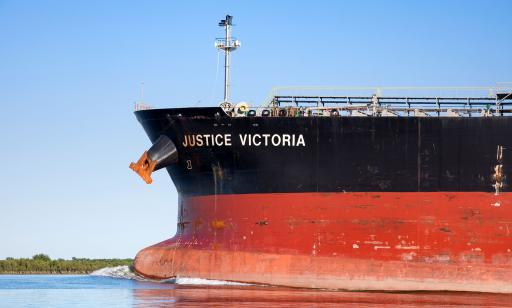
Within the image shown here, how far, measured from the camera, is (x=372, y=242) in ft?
85.8

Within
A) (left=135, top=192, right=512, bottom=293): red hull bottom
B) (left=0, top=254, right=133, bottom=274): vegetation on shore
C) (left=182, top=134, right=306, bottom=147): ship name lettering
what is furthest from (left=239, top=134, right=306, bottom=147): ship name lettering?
(left=0, top=254, right=133, bottom=274): vegetation on shore

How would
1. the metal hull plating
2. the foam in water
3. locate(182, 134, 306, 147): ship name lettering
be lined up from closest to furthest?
the metal hull plating, locate(182, 134, 306, 147): ship name lettering, the foam in water

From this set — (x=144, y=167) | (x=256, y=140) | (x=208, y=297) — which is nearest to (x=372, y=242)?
(x=256, y=140)

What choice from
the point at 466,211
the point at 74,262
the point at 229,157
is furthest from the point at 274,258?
the point at 74,262

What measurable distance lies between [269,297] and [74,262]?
2534cm

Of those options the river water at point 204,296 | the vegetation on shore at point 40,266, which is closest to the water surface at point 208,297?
the river water at point 204,296

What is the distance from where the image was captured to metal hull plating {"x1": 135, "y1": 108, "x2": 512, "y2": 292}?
25859 mm

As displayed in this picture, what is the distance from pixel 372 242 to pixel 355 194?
4.67ft

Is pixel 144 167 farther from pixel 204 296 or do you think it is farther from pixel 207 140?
pixel 204 296

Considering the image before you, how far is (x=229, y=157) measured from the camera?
90.0 ft

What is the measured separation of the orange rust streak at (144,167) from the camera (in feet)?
91.7

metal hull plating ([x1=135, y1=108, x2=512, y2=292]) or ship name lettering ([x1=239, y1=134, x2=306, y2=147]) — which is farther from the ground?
ship name lettering ([x1=239, y1=134, x2=306, y2=147])

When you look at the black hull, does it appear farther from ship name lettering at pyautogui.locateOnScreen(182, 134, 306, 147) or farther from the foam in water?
the foam in water

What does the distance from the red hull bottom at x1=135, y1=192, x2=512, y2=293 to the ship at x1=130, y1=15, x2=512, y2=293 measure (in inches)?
1.1
